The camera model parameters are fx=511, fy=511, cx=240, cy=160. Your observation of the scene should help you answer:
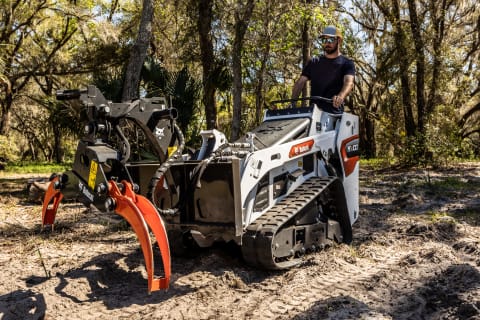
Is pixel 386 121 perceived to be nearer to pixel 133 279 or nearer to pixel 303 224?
pixel 303 224

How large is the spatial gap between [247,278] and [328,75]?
2.85 meters

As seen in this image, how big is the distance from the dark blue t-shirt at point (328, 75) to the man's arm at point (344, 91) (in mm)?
94

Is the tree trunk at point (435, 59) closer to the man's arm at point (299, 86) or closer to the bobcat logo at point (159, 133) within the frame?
the man's arm at point (299, 86)

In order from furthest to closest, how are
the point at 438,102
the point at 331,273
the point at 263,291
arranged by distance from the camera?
the point at 438,102, the point at 331,273, the point at 263,291

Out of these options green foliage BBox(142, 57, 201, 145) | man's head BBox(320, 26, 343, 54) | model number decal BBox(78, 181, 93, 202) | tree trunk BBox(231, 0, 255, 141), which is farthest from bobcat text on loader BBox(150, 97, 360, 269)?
green foliage BBox(142, 57, 201, 145)

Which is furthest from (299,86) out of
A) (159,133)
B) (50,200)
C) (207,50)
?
(207,50)

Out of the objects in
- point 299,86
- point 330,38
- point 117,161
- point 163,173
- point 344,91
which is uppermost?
point 330,38

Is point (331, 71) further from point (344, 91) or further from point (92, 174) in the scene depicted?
point (92, 174)

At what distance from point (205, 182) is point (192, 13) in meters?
10.4

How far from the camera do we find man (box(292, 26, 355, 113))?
6.00m

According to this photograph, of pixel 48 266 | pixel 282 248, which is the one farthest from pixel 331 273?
pixel 48 266

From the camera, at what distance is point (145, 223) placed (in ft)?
12.0

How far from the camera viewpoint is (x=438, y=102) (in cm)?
1549

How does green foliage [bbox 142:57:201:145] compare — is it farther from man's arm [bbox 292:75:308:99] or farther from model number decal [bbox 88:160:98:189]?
model number decal [bbox 88:160:98:189]
